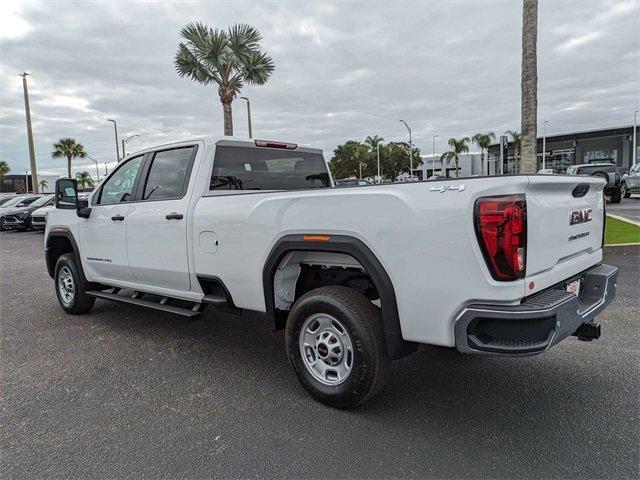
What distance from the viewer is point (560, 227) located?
9.62 ft

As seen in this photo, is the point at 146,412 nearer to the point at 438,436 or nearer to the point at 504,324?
the point at 438,436

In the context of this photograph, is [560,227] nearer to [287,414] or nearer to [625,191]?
[287,414]

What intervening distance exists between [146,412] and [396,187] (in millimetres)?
2300

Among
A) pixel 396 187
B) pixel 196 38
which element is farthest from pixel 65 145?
pixel 396 187

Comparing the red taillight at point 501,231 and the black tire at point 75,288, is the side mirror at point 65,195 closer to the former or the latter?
the black tire at point 75,288

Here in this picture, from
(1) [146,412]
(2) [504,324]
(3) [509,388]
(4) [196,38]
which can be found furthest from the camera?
(4) [196,38]

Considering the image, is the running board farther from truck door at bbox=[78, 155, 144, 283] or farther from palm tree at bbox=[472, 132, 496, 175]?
palm tree at bbox=[472, 132, 496, 175]

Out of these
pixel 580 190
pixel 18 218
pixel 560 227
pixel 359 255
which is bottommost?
pixel 18 218

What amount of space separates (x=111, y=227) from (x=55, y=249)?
1.79 meters

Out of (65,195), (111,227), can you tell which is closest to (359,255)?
(111,227)

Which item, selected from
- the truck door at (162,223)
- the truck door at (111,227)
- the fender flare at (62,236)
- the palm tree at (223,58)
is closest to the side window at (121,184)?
the truck door at (111,227)

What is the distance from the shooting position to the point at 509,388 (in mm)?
3557

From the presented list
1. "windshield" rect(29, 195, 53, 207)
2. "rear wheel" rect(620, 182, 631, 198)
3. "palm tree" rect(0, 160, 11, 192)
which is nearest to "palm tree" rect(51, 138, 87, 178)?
"palm tree" rect(0, 160, 11, 192)

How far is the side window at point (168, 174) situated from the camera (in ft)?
14.5
